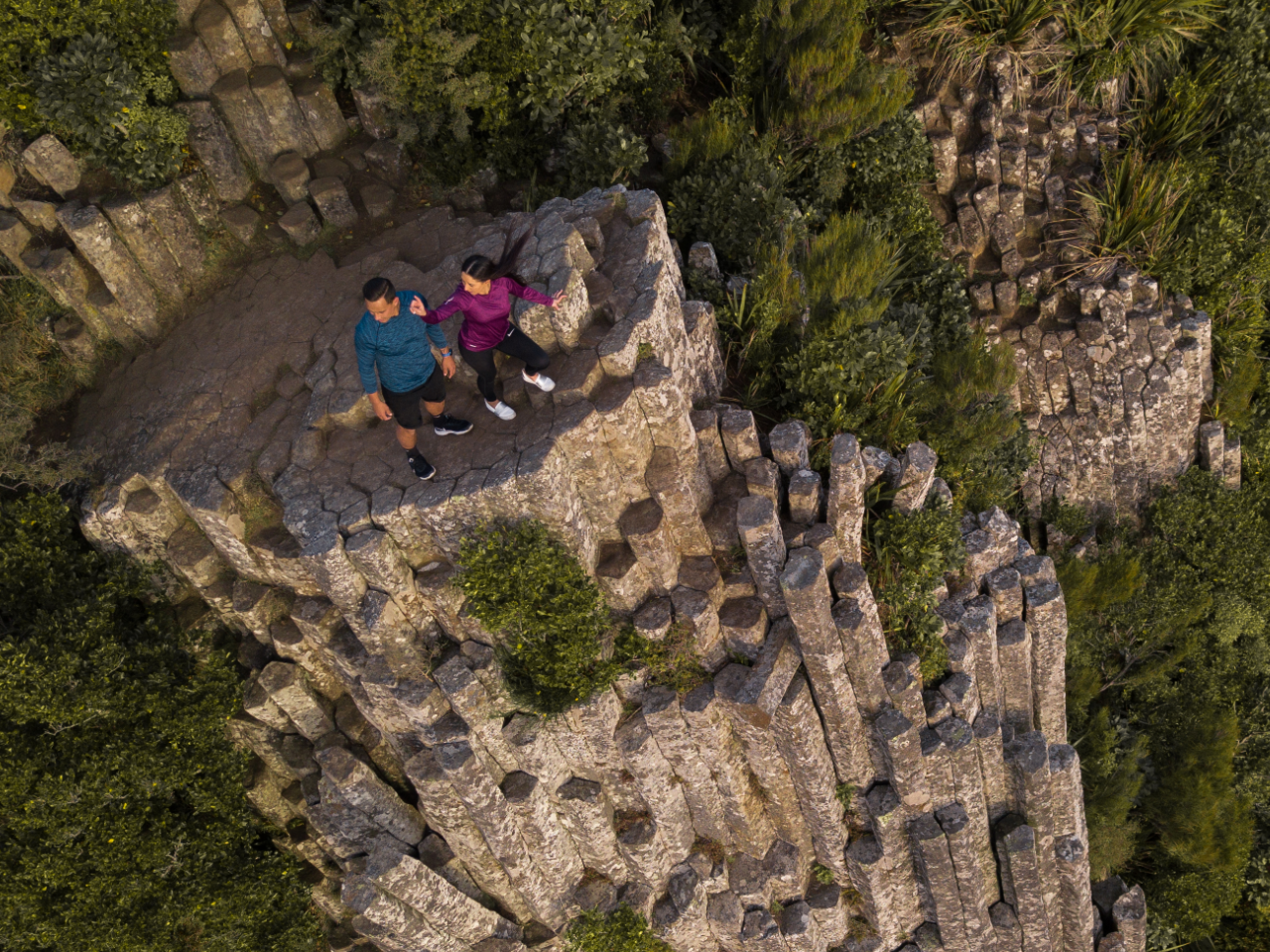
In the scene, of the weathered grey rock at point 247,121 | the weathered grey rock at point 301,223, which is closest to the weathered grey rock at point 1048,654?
the weathered grey rock at point 301,223

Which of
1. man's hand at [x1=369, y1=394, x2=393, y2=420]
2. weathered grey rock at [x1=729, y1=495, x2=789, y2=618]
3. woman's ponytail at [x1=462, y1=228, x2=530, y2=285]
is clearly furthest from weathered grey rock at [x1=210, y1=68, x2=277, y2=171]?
weathered grey rock at [x1=729, y1=495, x2=789, y2=618]

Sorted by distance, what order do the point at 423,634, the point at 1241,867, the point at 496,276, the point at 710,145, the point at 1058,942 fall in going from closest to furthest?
1. the point at 496,276
2. the point at 423,634
3. the point at 710,145
4. the point at 1058,942
5. the point at 1241,867

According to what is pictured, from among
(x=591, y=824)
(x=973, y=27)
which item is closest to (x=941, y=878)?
(x=591, y=824)

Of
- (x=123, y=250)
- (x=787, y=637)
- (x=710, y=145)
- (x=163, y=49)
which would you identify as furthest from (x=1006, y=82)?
(x=123, y=250)

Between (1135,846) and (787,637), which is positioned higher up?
(787,637)

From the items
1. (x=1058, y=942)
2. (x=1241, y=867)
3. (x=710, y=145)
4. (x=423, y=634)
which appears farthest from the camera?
(x=1241, y=867)

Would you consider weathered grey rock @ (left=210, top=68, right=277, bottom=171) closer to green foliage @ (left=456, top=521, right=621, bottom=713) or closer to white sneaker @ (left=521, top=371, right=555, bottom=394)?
white sneaker @ (left=521, top=371, right=555, bottom=394)

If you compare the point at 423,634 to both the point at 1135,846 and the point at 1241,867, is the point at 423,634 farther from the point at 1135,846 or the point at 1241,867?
the point at 1241,867

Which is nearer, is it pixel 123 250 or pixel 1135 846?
pixel 123 250

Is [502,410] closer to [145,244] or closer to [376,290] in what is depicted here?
[376,290]
